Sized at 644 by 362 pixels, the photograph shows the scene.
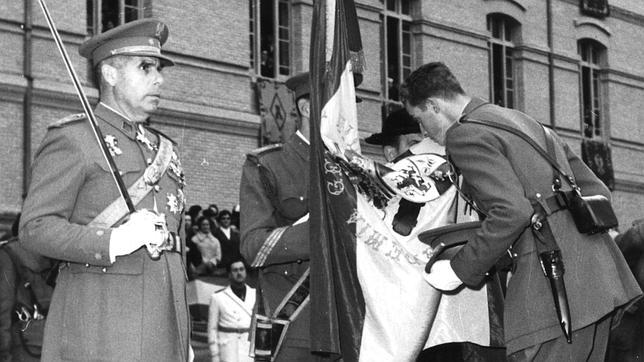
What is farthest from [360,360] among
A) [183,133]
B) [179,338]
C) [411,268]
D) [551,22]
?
[551,22]

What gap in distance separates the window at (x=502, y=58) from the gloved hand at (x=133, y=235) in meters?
21.4

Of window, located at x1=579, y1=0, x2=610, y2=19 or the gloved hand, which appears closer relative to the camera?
the gloved hand

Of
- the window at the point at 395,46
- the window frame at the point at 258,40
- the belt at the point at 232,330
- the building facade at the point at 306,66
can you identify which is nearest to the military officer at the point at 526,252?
the belt at the point at 232,330

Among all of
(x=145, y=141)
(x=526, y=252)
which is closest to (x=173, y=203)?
(x=145, y=141)

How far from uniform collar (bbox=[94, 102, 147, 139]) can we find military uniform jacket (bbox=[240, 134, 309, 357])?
1.16 metres

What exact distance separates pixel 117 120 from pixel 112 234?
2.26 feet

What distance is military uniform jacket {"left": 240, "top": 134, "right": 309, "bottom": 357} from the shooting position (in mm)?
6219

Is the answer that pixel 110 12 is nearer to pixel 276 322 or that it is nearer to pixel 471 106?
pixel 276 322

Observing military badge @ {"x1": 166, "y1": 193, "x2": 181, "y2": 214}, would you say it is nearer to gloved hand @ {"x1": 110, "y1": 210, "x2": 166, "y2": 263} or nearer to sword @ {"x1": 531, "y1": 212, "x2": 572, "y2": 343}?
gloved hand @ {"x1": 110, "y1": 210, "x2": 166, "y2": 263}

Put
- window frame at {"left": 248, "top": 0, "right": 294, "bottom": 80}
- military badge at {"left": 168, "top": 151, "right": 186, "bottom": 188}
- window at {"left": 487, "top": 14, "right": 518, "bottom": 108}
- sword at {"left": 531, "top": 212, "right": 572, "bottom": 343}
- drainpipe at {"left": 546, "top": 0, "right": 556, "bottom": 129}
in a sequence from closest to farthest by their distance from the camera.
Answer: sword at {"left": 531, "top": 212, "right": 572, "bottom": 343} < military badge at {"left": 168, "top": 151, "right": 186, "bottom": 188} < window frame at {"left": 248, "top": 0, "right": 294, "bottom": 80} < window at {"left": 487, "top": 14, "right": 518, "bottom": 108} < drainpipe at {"left": 546, "top": 0, "right": 556, "bottom": 129}

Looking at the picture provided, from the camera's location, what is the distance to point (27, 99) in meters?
16.8

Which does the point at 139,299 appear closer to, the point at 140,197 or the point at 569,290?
the point at 140,197

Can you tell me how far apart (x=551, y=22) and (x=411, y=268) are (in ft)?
73.2

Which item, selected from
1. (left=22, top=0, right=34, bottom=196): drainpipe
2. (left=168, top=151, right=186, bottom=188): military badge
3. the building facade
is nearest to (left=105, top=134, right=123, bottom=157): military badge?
(left=168, top=151, right=186, bottom=188): military badge
